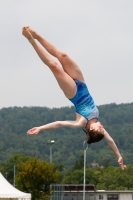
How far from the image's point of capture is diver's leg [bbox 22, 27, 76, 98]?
14.8m

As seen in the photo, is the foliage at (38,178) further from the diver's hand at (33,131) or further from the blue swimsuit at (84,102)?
the diver's hand at (33,131)

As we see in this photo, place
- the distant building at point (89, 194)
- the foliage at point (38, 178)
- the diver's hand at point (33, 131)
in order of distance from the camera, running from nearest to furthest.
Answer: the diver's hand at point (33, 131), the foliage at point (38, 178), the distant building at point (89, 194)

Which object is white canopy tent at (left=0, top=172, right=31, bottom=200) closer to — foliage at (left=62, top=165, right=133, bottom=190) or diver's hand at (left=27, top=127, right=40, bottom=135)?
diver's hand at (left=27, top=127, right=40, bottom=135)

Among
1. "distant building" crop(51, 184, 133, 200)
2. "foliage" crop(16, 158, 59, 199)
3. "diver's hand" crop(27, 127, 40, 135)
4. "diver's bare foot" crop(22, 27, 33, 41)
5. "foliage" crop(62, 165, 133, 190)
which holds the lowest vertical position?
"diver's hand" crop(27, 127, 40, 135)

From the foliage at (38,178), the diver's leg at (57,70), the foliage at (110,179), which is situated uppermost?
the foliage at (110,179)

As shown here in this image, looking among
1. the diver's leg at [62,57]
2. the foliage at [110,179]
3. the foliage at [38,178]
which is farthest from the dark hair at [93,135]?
the foliage at [110,179]

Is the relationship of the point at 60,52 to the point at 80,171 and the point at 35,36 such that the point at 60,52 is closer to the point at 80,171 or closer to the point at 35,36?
the point at 35,36

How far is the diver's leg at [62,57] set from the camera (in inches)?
596

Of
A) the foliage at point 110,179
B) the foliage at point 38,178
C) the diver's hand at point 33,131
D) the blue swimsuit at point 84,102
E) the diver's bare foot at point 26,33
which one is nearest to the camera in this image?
the diver's hand at point 33,131

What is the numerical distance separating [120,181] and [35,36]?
13167 centimetres

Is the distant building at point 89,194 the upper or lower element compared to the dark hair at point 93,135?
upper

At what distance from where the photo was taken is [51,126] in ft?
47.0

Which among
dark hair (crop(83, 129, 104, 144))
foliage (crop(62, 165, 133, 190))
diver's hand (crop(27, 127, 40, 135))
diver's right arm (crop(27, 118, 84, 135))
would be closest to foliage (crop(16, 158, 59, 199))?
dark hair (crop(83, 129, 104, 144))

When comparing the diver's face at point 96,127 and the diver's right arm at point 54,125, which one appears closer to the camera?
the diver's right arm at point 54,125
